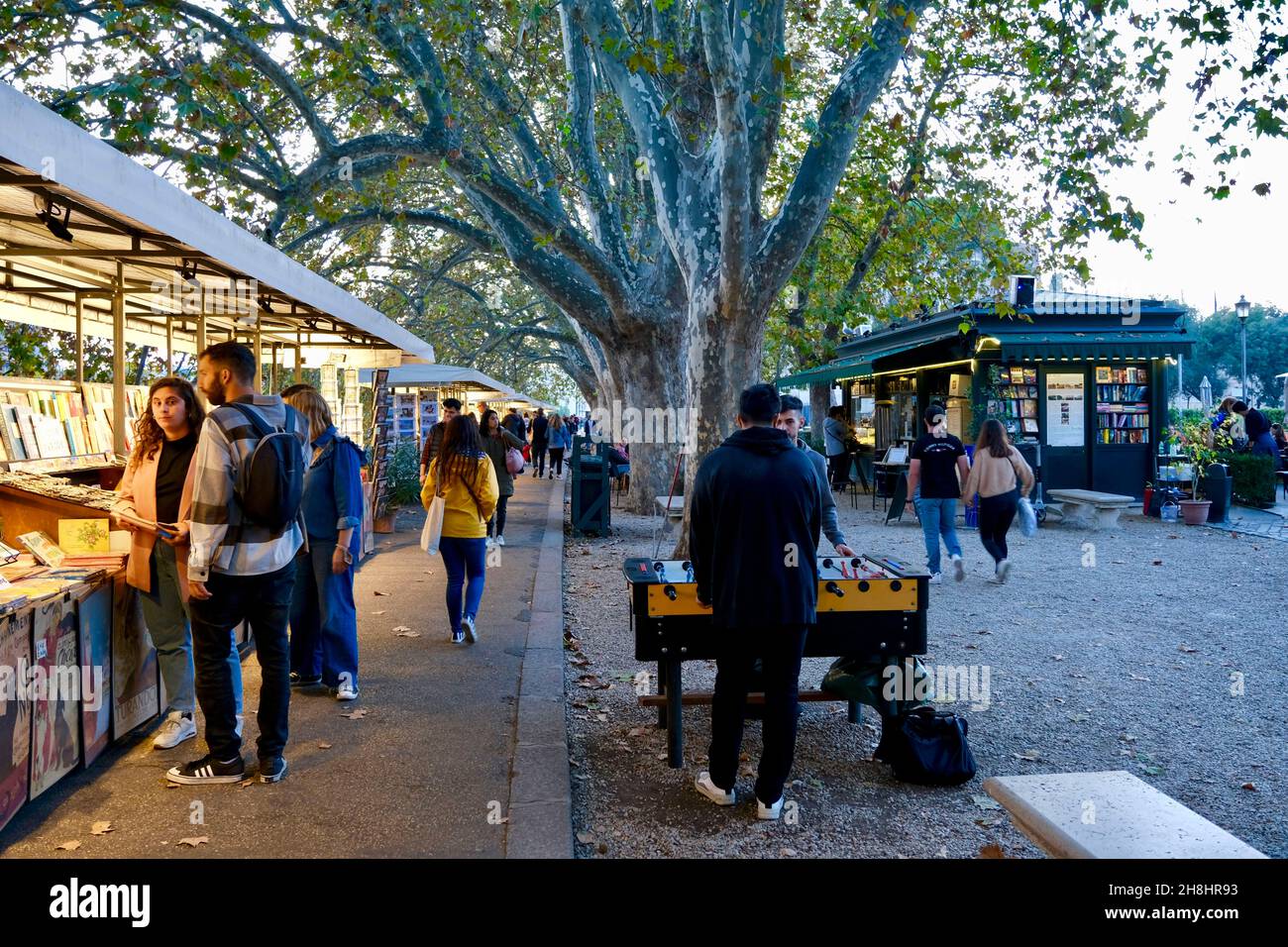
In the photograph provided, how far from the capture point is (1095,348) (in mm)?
17375

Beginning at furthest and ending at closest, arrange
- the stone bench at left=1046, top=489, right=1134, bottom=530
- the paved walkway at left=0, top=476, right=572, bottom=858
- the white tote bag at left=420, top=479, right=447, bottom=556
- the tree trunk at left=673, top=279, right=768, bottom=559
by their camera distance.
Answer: the stone bench at left=1046, top=489, right=1134, bottom=530
the tree trunk at left=673, top=279, right=768, bottom=559
the white tote bag at left=420, top=479, right=447, bottom=556
the paved walkway at left=0, top=476, right=572, bottom=858

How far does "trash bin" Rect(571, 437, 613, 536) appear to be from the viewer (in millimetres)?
15414

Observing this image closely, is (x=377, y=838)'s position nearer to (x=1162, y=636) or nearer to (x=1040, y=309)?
(x=1162, y=636)

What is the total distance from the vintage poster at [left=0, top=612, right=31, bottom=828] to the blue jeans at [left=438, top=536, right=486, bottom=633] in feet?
11.6

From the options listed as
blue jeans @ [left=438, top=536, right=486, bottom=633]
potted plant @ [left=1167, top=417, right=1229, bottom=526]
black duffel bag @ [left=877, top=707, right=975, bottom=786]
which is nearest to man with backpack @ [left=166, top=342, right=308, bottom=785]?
blue jeans @ [left=438, top=536, right=486, bottom=633]

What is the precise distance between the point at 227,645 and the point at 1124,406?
56.2 ft

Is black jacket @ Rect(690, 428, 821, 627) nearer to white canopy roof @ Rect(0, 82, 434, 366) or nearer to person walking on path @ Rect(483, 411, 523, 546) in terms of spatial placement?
white canopy roof @ Rect(0, 82, 434, 366)

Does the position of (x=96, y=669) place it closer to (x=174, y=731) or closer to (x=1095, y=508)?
(x=174, y=731)

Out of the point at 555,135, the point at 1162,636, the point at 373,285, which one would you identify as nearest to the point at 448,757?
the point at 1162,636

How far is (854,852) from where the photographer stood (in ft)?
14.5

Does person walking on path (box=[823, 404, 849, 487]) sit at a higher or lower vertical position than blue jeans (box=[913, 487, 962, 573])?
higher

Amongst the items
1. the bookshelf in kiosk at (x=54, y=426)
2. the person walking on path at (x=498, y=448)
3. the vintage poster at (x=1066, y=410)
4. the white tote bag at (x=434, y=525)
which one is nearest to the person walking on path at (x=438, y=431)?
the white tote bag at (x=434, y=525)

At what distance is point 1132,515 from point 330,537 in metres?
15.0
